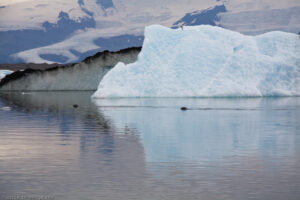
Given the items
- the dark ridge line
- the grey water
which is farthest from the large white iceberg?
the dark ridge line

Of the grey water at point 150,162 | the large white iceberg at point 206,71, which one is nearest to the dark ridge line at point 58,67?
the large white iceberg at point 206,71

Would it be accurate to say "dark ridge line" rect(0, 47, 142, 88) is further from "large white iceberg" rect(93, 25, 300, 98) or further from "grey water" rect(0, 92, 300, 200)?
"grey water" rect(0, 92, 300, 200)

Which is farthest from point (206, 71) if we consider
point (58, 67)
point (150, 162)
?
point (58, 67)

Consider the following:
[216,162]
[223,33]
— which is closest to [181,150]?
[216,162]

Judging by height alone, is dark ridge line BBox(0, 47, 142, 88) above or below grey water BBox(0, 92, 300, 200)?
below

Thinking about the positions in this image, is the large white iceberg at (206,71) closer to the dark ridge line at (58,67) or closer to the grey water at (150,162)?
the grey water at (150,162)

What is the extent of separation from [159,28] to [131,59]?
2271cm

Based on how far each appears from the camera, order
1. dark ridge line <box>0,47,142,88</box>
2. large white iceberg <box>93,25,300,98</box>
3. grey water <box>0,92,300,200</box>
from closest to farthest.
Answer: grey water <box>0,92,300,200</box> → large white iceberg <box>93,25,300,98</box> → dark ridge line <box>0,47,142,88</box>

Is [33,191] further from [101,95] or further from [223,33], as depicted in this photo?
[223,33]

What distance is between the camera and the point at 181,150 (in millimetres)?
11773

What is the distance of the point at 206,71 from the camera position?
3897 centimetres

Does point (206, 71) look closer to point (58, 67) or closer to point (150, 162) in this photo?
point (150, 162)

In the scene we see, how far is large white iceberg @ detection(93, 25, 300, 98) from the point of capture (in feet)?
126

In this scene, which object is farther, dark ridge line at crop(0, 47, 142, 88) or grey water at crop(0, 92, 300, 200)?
dark ridge line at crop(0, 47, 142, 88)
